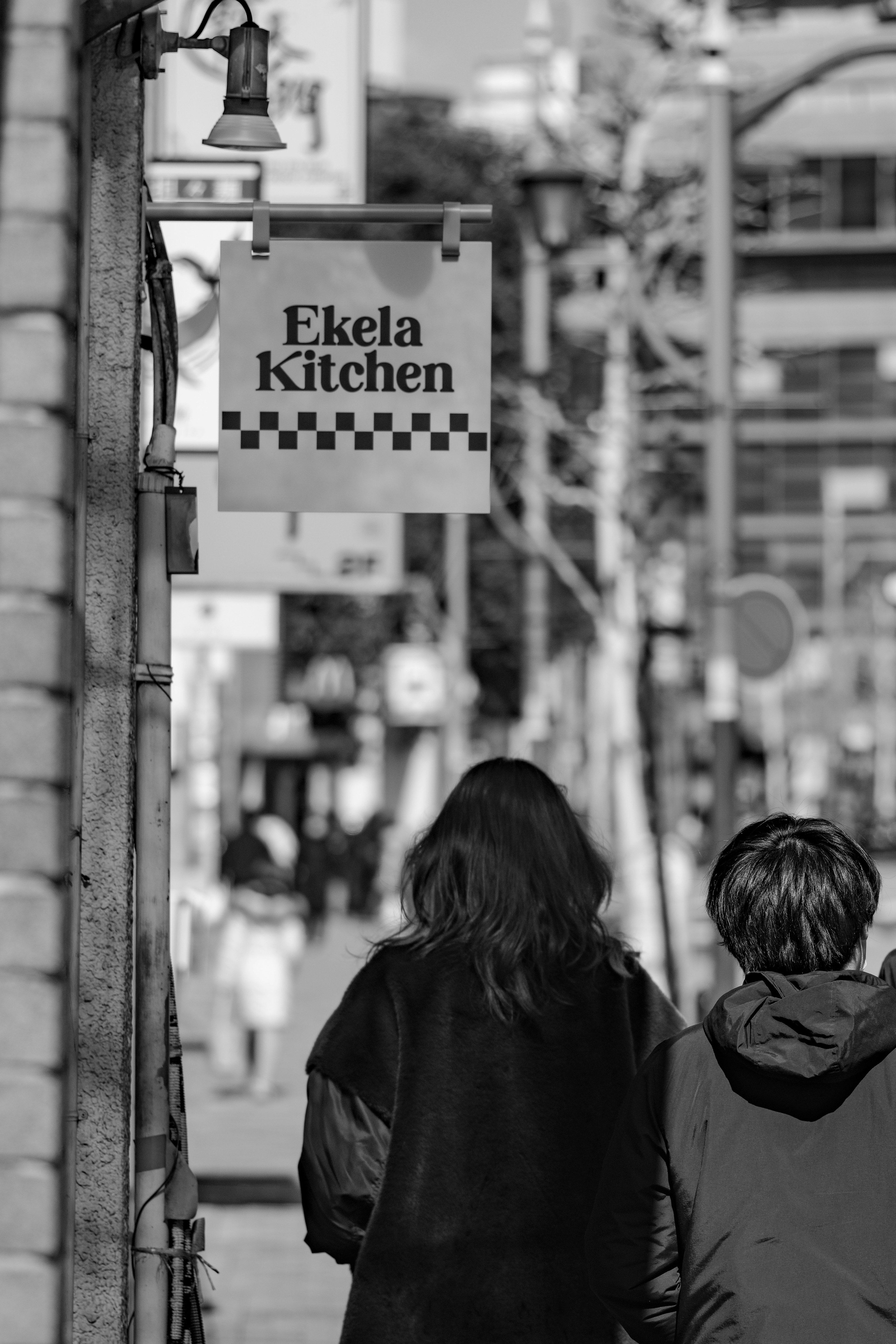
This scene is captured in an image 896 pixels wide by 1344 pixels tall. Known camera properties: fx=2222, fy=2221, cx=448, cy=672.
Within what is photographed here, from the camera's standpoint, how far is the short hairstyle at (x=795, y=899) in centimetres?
303

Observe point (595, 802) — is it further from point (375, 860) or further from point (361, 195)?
point (361, 195)

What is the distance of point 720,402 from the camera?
11.8m

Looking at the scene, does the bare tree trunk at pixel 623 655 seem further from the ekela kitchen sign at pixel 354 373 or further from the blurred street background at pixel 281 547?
the ekela kitchen sign at pixel 354 373

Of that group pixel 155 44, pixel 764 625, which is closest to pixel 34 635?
pixel 155 44

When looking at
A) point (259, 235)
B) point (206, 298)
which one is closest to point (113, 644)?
point (259, 235)

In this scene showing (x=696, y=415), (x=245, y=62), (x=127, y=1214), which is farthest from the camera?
(x=696, y=415)

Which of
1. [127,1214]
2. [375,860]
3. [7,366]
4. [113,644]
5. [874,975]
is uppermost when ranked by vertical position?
[7,366]

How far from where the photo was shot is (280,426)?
4355 millimetres

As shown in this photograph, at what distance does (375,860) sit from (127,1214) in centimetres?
3187

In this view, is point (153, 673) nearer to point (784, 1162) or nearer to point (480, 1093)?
point (480, 1093)

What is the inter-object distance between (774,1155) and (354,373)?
1979 millimetres

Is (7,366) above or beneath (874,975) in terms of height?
above

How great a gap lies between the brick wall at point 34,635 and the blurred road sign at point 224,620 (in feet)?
32.3

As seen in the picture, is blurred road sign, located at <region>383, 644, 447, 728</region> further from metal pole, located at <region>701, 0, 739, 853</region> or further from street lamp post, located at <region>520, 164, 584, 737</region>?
metal pole, located at <region>701, 0, 739, 853</region>
